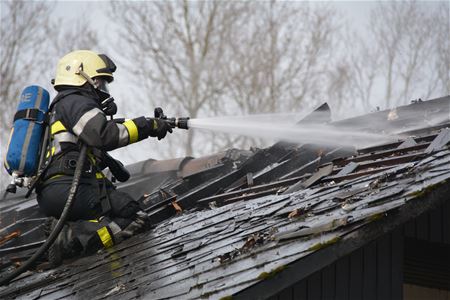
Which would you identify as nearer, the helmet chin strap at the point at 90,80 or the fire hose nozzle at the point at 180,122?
the helmet chin strap at the point at 90,80

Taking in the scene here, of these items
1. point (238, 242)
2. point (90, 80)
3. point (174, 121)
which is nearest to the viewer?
point (238, 242)

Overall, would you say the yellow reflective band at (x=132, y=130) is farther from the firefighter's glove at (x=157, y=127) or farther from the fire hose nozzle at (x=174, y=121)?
the fire hose nozzle at (x=174, y=121)

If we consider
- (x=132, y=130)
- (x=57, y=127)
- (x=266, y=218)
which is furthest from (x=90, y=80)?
(x=266, y=218)

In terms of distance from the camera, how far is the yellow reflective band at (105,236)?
720cm

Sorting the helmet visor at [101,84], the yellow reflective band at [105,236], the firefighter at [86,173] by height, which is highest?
the helmet visor at [101,84]

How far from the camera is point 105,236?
23.7ft

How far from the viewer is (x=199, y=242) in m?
6.02

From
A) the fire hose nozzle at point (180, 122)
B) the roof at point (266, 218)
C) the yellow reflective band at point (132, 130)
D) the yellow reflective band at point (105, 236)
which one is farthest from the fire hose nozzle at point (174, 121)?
the yellow reflective band at point (105, 236)

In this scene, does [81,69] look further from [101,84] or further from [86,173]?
[86,173]

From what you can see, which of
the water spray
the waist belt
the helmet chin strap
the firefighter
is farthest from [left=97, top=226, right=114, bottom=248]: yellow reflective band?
the water spray

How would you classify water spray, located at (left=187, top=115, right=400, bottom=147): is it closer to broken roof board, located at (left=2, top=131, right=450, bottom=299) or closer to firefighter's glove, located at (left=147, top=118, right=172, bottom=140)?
firefighter's glove, located at (left=147, top=118, right=172, bottom=140)

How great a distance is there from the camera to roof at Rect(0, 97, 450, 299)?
4.59 meters

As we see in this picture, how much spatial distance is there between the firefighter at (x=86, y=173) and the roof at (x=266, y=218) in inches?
7.3

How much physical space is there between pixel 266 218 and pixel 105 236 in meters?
1.89
